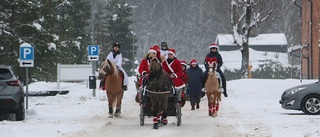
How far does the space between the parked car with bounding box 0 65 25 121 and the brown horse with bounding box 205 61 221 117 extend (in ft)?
17.5

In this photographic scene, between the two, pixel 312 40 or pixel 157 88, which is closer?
pixel 157 88

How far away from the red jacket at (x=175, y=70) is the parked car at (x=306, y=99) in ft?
16.2

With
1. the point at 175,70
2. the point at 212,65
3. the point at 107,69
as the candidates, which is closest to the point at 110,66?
the point at 107,69

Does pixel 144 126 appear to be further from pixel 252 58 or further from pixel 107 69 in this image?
pixel 252 58

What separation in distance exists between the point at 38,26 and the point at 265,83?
13076mm

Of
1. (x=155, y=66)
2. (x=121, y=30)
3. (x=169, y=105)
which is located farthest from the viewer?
(x=121, y=30)

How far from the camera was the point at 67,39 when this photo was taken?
51719mm

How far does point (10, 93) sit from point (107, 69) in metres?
2.65

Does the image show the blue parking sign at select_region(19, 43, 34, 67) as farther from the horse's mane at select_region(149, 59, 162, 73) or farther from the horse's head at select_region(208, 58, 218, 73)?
the horse's mane at select_region(149, 59, 162, 73)

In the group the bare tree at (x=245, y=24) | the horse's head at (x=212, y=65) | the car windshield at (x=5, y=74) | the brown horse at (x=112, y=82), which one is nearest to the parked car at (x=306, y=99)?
the horse's head at (x=212, y=65)

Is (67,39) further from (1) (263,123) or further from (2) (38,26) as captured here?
(1) (263,123)

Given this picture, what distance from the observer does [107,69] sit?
18.4 m

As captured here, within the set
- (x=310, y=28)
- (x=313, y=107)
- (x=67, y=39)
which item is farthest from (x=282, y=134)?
(x=310, y=28)

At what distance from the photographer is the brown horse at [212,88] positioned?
19766 millimetres
